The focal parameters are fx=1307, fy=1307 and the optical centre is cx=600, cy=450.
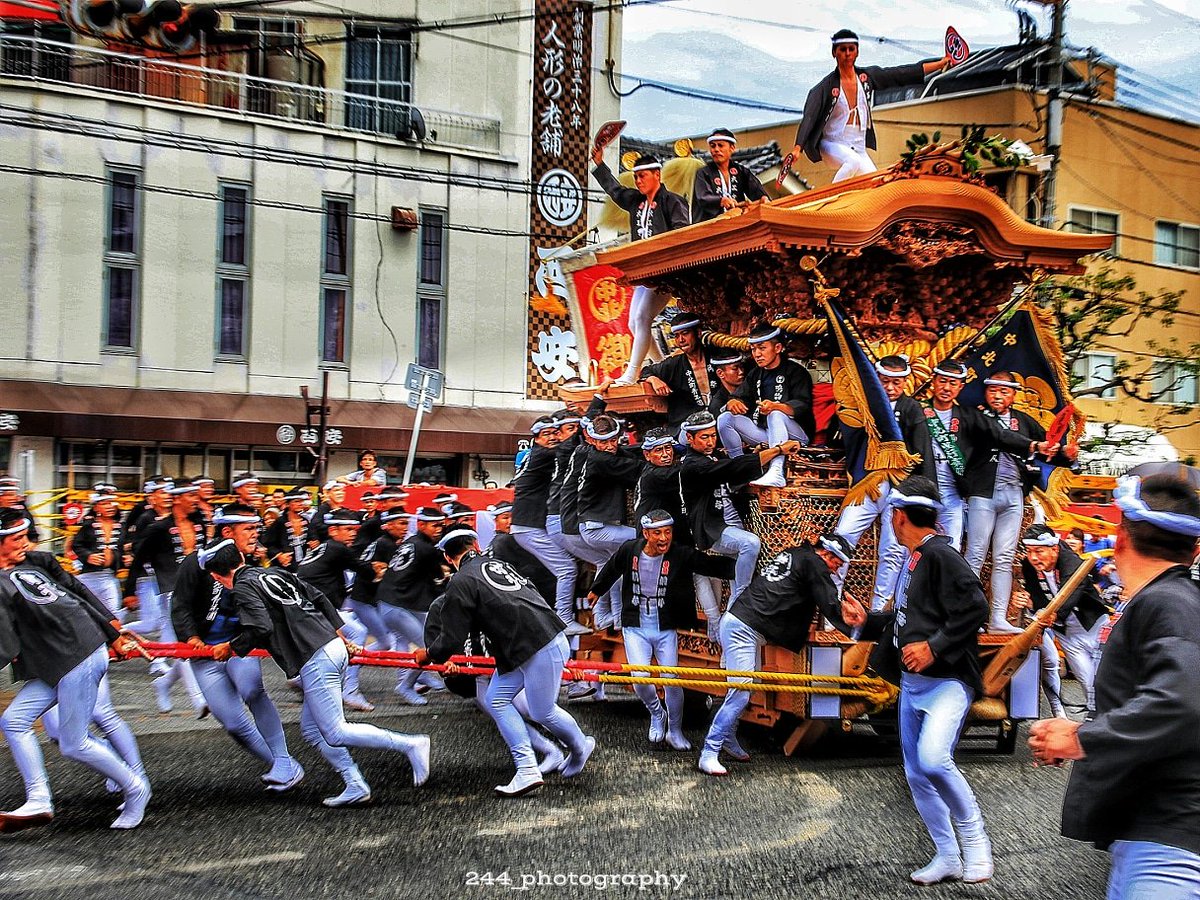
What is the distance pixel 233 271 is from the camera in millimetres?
22594

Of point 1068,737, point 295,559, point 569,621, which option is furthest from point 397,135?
point 1068,737

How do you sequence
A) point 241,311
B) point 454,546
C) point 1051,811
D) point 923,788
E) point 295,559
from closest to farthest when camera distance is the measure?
point 923,788 → point 1051,811 → point 454,546 → point 295,559 → point 241,311

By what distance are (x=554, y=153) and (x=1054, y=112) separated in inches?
437

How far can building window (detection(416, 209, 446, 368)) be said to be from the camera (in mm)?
24141

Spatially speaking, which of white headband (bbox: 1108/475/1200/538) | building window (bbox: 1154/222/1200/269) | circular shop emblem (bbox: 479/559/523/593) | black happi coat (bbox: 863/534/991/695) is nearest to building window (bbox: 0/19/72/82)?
circular shop emblem (bbox: 479/559/523/593)

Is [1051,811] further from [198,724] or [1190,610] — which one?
[198,724]

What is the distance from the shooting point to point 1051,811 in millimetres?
7785

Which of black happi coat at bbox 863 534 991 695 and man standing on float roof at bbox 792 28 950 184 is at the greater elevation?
man standing on float roof at bbox 792 28 950 184

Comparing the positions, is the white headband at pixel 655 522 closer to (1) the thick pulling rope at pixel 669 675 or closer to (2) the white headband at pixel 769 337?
(1) the thick pulling rope at pixel 669 675

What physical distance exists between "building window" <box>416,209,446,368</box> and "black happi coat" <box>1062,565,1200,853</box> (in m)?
21.0

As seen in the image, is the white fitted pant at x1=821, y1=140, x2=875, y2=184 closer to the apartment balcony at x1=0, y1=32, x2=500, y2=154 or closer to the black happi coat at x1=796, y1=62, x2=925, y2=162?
the black happi coat at x1=796, y1=62, x2=925, y2=162

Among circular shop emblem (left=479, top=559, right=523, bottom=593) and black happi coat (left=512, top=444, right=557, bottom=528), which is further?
black happi coat (left=512, top=444, right=557, bottom=528)

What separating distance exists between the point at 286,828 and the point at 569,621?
15.1 feet

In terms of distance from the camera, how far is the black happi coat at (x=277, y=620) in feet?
24.7
